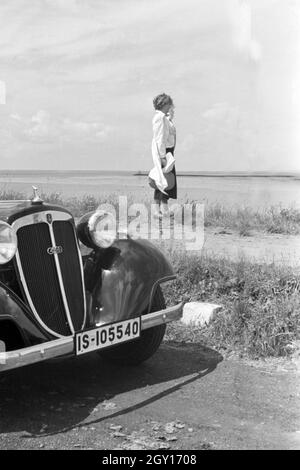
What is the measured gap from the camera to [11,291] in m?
3.96

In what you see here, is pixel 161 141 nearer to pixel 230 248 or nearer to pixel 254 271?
pixel 230 248

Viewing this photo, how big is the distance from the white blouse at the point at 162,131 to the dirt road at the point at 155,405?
14.6 feet

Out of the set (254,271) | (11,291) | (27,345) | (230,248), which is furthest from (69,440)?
(230,248)

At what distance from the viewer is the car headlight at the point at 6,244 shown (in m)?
3.96

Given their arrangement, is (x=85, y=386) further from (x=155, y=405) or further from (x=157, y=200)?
(x=157, y=200)

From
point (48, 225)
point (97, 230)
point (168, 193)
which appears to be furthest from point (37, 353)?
point (168, 193)

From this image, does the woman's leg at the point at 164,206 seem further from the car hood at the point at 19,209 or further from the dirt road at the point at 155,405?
the car hood at the point at 19,209

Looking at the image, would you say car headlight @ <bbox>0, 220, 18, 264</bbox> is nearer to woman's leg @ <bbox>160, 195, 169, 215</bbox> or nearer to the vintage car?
the vintage car

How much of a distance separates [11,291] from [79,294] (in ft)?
1.98

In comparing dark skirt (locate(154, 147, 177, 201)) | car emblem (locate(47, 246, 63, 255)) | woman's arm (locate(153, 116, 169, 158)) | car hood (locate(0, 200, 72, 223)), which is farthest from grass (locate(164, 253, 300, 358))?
woman's arm (locate(153, 116, 169, 158))

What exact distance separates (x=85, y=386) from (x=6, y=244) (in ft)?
3.78

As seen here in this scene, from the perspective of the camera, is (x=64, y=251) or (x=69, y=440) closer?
(x=69, y=440)

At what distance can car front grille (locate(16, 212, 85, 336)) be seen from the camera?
162 inches

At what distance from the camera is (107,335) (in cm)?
410
